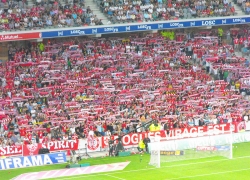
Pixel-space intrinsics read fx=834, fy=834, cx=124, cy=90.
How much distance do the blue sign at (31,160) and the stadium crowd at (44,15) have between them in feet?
42.1

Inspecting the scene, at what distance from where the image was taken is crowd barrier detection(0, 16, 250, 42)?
2108 inches

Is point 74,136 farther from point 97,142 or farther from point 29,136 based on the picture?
point 29,136

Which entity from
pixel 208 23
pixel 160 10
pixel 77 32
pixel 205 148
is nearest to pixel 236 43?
pixel 208 23

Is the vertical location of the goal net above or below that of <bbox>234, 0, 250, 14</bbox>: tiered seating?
below

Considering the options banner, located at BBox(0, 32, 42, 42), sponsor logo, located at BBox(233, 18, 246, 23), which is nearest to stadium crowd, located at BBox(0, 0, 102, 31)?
banner, located at BBox(0, 32, 42, 42)

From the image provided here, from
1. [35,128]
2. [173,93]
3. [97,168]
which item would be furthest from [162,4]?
[97,168]

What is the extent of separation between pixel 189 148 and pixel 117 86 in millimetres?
12783

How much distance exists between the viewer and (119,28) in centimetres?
5731

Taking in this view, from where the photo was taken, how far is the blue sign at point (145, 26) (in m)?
55.3

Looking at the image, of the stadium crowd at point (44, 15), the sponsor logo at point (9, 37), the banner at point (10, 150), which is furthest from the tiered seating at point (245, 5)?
the banner at point (10, 150)

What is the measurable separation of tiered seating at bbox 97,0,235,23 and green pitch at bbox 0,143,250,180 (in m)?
15.6

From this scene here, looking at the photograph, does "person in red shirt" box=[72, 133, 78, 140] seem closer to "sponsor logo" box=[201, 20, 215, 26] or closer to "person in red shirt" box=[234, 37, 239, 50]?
"sponsor logo" box=[201, 20, 215, 26]

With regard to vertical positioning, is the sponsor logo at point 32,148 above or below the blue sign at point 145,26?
below

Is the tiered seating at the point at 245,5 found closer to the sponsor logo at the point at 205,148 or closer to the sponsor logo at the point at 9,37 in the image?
the sponsor logo at the point at 9,37
